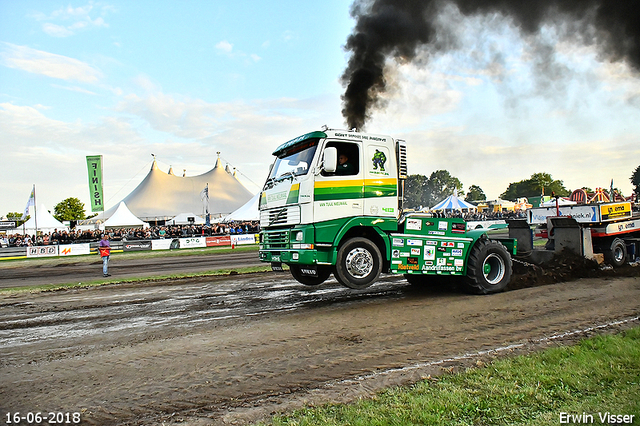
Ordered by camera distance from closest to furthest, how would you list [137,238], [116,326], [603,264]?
[116,326] → [603,264] → [137,238]

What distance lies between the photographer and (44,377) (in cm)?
488

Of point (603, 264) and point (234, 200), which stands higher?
point (234, 200)

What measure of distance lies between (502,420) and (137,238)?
36.9 meters

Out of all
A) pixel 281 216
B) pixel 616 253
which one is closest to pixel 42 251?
pixel 281 216

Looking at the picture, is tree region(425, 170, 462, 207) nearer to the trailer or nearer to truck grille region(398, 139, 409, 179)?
the trailer

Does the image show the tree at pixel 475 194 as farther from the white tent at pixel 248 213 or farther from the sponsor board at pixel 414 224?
the sponsor board at pixel 414 224

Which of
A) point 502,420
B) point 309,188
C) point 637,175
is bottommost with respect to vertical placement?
point 502,420

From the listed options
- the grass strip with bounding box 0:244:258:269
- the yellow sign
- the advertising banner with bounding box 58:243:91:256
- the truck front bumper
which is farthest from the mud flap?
the advertising banner with bounding box 58:243:91:256

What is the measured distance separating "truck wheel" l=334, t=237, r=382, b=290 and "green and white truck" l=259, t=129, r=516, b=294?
18 millimetres

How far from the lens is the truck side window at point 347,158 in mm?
7816

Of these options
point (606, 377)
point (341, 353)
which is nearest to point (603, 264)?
point (606, 377)

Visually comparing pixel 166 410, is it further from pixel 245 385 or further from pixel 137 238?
pixel 137 238

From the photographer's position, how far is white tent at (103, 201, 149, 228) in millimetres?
45062

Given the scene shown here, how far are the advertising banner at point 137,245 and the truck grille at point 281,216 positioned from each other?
28.1 metres
